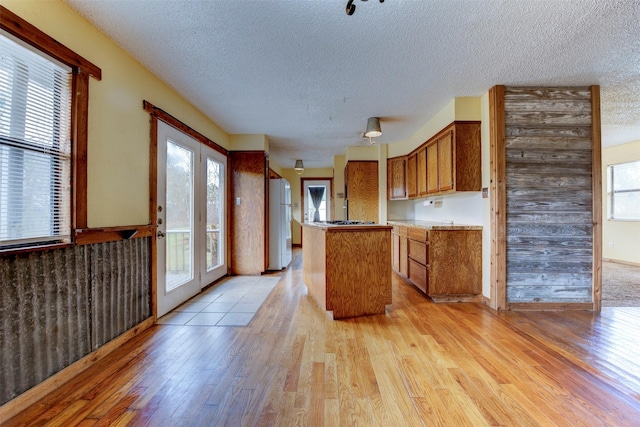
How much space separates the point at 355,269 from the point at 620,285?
4.00 metres

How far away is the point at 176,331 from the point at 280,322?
3.00 ft

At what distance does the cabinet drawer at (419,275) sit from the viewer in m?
3.28

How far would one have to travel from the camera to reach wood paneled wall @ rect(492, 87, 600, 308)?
9.47 feet

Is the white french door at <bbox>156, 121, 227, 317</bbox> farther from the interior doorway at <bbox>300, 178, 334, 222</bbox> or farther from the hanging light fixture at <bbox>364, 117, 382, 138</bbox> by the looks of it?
the interior doorway at <bbox>300, 178, 334, 222</bbox>

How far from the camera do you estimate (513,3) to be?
5.71ft

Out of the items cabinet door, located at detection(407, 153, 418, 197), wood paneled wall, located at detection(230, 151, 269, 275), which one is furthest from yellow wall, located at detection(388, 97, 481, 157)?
wood paneled wall, located at detection(230, 151, 269, 275)

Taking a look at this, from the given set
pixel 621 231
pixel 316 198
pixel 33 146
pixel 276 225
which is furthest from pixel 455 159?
pixel 316 198

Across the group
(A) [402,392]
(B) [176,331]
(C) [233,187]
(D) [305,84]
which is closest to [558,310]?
(A) [402,392]

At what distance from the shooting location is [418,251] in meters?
3.53

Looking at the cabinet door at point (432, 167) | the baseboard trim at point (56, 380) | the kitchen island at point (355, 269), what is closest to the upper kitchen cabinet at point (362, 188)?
the cabinet door at point (432, 167)

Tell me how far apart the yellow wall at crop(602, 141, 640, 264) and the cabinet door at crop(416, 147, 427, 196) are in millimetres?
4187

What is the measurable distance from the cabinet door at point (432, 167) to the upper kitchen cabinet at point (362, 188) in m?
1.55

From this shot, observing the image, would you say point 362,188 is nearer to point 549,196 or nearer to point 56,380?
point 549,196

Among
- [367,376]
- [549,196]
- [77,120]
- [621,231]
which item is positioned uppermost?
[77,120]
